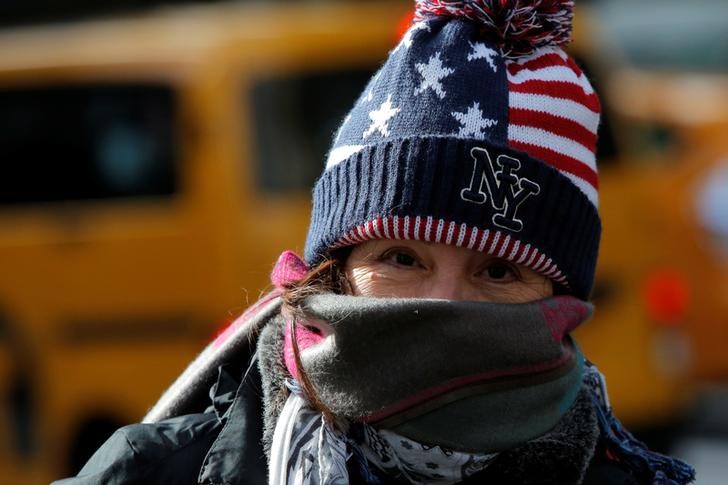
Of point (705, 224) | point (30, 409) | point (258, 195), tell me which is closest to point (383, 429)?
point (258, 195)

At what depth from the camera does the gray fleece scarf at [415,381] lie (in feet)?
6.08

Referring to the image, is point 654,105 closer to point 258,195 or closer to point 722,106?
point 722,106

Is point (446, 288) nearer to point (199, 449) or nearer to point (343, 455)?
point (343, 455)

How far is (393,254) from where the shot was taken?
1979mm

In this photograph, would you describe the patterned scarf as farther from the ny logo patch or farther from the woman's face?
the ny logo patch

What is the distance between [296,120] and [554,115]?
4019 millimetres

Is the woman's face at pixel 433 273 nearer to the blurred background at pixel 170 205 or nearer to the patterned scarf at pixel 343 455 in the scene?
the patterned scarf at pixel 343 455

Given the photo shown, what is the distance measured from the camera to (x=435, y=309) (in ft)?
6.11

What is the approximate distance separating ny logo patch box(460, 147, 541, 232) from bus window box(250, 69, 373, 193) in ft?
13.0

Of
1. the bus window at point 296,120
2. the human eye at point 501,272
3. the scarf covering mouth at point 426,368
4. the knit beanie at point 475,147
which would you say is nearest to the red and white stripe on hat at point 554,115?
the knit beanie at point 475,147

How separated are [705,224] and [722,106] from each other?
1.42 metres

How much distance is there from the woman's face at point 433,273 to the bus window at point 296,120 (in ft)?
12.8

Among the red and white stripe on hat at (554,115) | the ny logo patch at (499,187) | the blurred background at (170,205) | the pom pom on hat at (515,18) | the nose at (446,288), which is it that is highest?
the pom pom on hat at (515,18)

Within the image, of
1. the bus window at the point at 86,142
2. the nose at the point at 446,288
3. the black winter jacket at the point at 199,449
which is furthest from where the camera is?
the bus window at the point at 86,142
